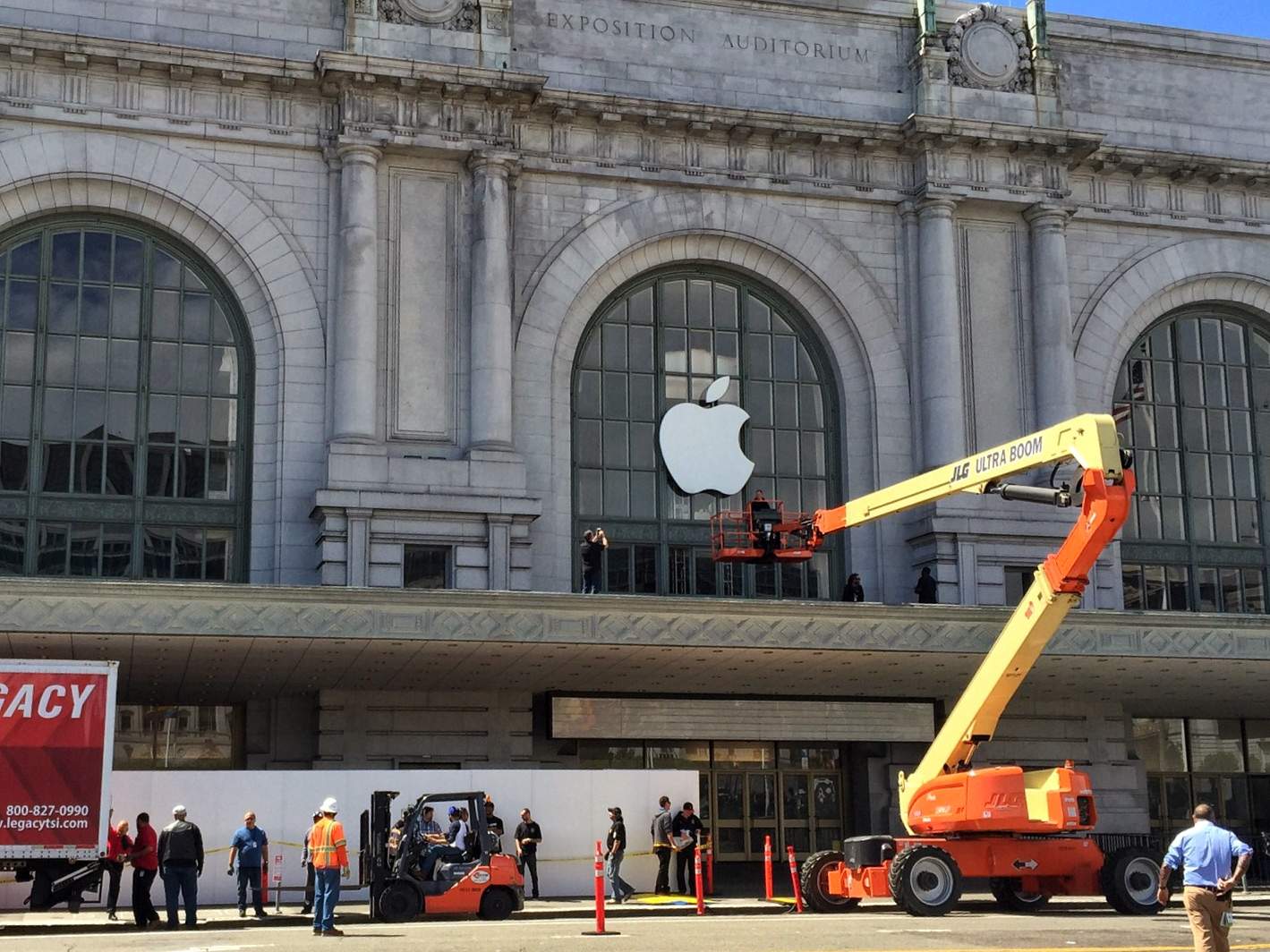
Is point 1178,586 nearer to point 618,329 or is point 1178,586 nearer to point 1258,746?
point 1258,746

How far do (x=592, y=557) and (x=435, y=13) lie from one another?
1383cm

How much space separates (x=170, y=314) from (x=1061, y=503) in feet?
70.1

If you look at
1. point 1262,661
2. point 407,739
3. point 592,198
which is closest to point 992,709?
point 1262,661

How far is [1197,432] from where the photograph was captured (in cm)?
4553

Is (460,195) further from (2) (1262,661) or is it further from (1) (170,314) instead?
(2) (1262,661)

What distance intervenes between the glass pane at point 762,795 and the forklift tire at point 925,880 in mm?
14858

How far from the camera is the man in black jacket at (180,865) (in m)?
25.2

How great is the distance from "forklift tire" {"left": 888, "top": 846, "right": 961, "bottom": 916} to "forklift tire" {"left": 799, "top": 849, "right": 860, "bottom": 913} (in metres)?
1.56

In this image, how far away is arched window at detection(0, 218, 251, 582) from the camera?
37.8m

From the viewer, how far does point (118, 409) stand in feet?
127

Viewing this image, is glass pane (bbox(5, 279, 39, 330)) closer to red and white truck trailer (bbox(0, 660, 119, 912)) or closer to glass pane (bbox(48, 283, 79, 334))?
glass pane (bbox(48, 283, 79, 334))

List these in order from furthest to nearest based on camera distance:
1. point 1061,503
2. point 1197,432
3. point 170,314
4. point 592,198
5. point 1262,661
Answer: point 1197,432
point 592,198
point 170,314
point 1262,661
point 1061,503

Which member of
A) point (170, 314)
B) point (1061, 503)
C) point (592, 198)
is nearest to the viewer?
point (1061, 503)

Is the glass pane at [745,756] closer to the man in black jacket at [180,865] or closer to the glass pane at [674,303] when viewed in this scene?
the glass pane at [674,303]
